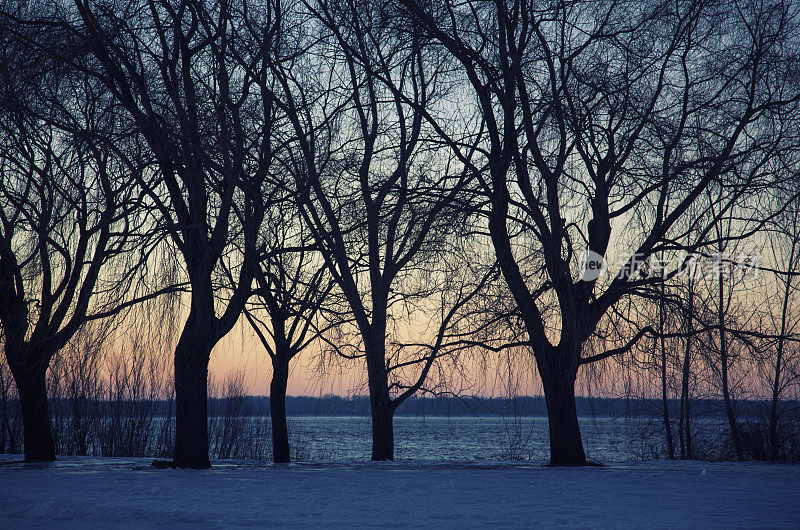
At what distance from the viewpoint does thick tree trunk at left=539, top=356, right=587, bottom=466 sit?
923 centimetres

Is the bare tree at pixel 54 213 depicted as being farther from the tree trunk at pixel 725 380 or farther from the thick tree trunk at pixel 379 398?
the tree trunk at pixel 725 380

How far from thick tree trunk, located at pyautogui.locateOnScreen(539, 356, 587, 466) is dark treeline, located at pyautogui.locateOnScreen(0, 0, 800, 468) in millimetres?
37

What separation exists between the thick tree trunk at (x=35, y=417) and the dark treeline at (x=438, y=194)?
12cm

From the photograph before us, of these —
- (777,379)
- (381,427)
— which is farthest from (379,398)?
(777,379)

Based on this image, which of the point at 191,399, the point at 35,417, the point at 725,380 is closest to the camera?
the point at 191,399

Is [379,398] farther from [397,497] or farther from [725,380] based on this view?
[725,380]

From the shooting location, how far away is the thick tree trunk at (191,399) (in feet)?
29.5

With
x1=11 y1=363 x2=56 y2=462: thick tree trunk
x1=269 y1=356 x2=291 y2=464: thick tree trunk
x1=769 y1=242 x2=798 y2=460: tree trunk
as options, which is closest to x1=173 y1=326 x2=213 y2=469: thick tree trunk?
x1=11 y1=363 x2=56 y2=462: thick tree trunk

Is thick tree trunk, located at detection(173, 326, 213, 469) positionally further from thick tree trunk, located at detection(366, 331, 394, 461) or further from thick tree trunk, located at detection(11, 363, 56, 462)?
thick tree trunk, located at detection(11, 363, 56, 462)

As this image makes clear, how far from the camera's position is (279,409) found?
42.4ft

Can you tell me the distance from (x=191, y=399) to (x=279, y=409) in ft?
12.9

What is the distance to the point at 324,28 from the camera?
9844 mm

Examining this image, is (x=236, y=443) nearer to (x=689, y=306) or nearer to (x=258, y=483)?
(x=258, y=483)

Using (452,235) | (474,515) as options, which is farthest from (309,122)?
(474,515)
